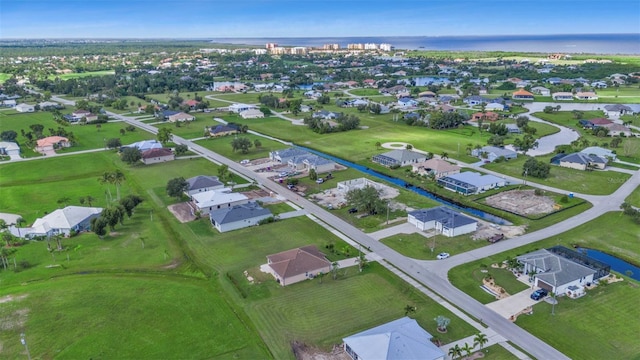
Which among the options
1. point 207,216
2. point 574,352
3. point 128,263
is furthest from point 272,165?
point 574,352

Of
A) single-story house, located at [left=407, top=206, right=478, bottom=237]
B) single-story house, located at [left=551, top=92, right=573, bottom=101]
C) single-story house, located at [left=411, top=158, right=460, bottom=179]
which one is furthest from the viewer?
single-story house, located at [left=551, top=92, right=573, bottom=101]

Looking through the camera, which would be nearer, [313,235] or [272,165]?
[313,235]

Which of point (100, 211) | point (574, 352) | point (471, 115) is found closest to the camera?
point (574, 352)

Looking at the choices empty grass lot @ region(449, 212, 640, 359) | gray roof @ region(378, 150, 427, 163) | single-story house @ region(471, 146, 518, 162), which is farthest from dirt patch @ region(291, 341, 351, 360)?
single-story house @ region(471, 146, 518, 162)

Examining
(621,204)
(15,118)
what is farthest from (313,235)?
(15,118)

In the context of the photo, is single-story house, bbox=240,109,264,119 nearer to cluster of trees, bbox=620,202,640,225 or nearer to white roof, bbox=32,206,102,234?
white roof, bbox=32,206,102,234

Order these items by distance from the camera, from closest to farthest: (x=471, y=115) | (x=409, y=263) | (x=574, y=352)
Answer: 1. (x=574, y=352)
2. (x=409, y=263)
3. (x=471, y=115)

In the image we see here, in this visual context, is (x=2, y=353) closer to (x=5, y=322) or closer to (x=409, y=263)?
(x=5, y=322)
